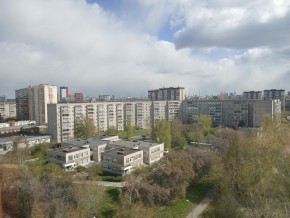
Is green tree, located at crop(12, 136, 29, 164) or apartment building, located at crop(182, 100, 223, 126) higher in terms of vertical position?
apartment building, located at crop(182, 100, 223, 126)

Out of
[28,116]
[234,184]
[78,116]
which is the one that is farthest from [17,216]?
[28,116]

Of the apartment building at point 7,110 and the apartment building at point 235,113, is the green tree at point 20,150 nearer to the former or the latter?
the apartment building at point 235,113

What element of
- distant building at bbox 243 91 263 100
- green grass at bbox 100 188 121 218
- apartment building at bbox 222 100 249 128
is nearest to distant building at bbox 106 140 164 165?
green grass at bbox 100 188 121 218

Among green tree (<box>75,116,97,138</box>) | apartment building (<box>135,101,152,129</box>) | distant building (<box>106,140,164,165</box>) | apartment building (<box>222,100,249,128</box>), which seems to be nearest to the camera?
distant building (<box>106,140,164,165</box>)

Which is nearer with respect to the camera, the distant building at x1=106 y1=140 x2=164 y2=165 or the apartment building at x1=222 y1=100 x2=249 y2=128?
the distant building at x1=106 y1=140 x2=164 y2=165

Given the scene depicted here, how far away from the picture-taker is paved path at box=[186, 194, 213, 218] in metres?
15.0

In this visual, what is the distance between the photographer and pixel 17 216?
13.6 metres

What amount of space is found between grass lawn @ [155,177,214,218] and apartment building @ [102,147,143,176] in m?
5.29

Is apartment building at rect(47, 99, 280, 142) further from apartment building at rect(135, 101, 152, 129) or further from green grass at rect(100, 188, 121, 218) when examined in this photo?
green grass at rect(100, 188, 121, 218)

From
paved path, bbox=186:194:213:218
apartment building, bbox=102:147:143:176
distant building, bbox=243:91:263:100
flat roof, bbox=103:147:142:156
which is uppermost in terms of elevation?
distant building, bbox=243:91:263:100

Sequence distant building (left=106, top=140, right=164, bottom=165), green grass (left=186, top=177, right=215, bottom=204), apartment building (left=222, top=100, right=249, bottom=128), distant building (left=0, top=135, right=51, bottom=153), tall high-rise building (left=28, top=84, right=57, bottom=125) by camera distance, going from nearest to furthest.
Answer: green grass (left=186, top=177, right=215, bottom=204)
distant building (left=106, top=140, right=164, bottom=165)
distant building (left=0, top=135, right=51, bottom=153)
apartment building (left=222, top=100, right=249, bottom=128)
tall high-rise building (left=28, top=84, right=57, bottom=125)

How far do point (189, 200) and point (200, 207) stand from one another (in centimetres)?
106

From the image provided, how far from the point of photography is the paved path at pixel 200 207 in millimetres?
Answer: 14968

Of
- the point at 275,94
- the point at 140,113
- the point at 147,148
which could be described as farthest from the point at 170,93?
the point at 147,148
